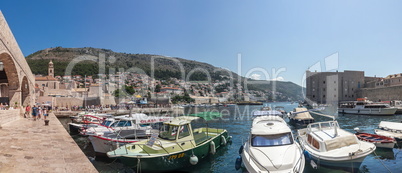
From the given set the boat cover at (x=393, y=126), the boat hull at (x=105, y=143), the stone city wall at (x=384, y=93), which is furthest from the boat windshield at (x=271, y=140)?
the stone city wall at (x=384, y=93)

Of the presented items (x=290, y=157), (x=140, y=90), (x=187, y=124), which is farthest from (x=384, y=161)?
(x=140, y=90)

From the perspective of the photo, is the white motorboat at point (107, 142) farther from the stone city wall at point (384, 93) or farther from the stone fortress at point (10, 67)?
the stone city wall at point (384, 93)

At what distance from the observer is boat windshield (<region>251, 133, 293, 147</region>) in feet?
26.8

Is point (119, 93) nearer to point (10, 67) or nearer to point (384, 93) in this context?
point (10, 67)

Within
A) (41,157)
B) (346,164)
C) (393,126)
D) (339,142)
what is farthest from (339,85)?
(41,157)

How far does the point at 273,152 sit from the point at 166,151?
12.7 feet

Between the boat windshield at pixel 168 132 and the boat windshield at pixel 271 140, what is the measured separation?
127 inches

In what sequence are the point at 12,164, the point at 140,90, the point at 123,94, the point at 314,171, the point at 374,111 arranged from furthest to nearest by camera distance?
the point at 140,90
the point at 123,94
the point at 374,111
the point at 314,171
the point at 12,164

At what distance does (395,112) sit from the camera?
34.5 metres

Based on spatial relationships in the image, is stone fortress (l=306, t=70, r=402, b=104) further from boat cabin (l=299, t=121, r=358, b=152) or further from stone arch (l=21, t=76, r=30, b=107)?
stone arch (l=21, t=76, r=30, b=107)

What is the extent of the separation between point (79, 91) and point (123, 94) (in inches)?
540

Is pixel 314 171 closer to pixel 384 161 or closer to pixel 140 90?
pixel 384 161

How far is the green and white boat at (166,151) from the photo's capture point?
790cm

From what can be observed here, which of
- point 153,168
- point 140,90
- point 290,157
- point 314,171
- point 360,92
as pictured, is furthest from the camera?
point 140,90
